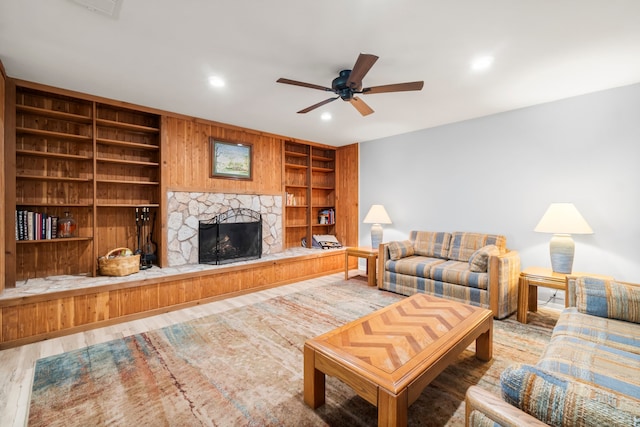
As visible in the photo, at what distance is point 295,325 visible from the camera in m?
2.94

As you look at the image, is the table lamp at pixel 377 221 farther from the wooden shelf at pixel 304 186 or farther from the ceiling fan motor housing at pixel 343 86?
the ceiling fan motor housing at pixel 343 86

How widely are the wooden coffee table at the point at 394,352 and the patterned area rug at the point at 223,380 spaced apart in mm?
203

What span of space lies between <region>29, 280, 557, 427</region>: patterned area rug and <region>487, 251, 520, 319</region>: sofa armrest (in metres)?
0.15

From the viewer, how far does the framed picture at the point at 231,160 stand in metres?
4.35

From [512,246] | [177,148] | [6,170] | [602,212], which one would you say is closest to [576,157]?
[602,212]

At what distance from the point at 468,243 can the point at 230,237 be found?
3.41 m

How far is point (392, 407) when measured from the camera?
4.28 feet

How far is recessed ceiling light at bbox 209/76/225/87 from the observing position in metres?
2.82

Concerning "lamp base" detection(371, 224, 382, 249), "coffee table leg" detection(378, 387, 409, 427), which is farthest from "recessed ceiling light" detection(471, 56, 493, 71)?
"lamp base" detection(371, 224, 382, 249)

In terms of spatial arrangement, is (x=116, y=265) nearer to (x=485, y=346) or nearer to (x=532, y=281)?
(x=485, y=346)

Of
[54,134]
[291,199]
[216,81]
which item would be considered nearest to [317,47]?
[216,81]

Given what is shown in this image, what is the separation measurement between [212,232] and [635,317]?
14.2ft

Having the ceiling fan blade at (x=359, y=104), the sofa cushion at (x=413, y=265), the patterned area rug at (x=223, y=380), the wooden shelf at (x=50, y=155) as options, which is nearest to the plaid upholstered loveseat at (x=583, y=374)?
the patterned area rug at (x=223, y=380)

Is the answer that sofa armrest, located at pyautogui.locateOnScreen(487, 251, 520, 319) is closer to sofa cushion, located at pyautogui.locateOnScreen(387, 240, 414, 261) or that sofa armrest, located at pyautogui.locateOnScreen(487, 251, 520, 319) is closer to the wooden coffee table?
the wooden coffee table
